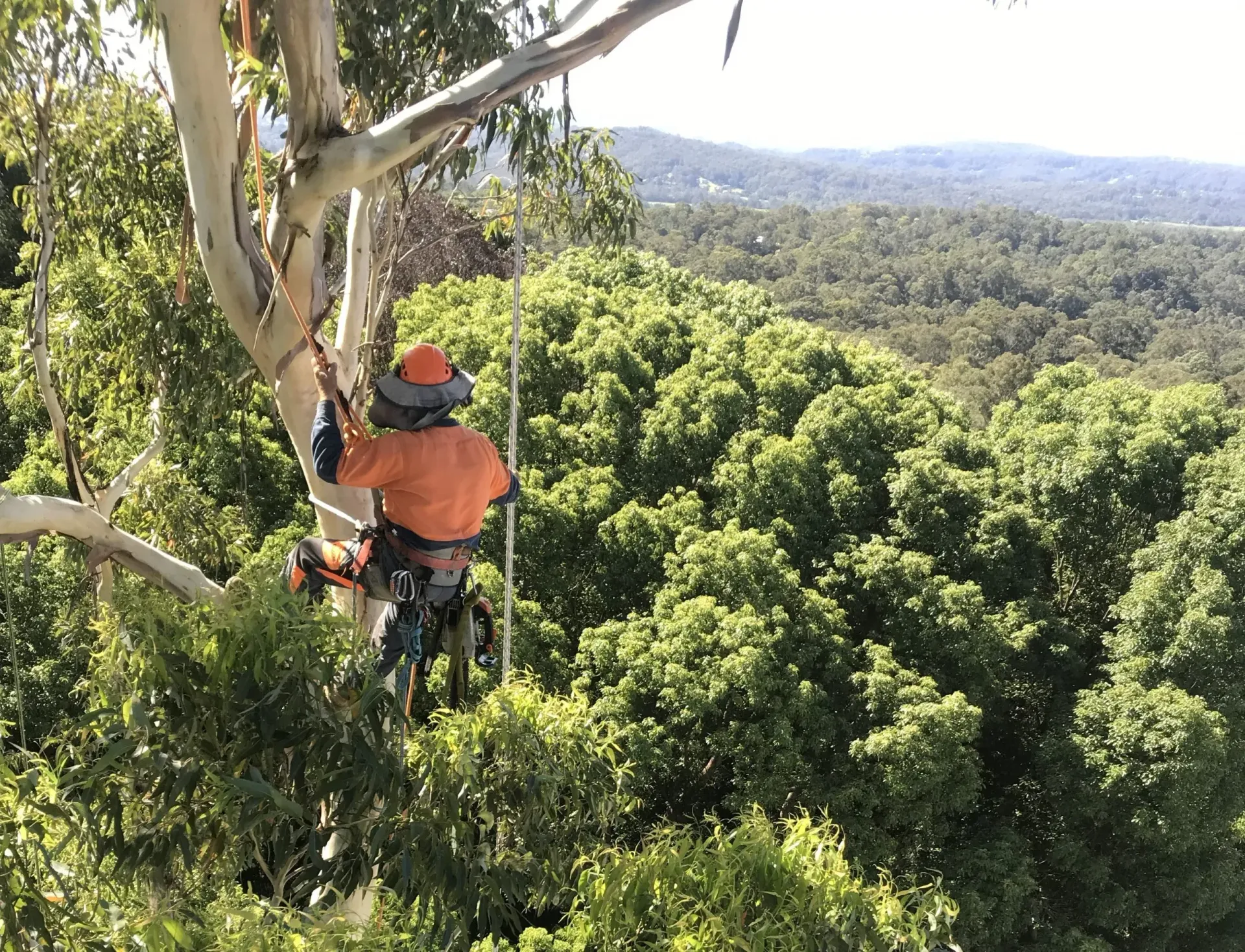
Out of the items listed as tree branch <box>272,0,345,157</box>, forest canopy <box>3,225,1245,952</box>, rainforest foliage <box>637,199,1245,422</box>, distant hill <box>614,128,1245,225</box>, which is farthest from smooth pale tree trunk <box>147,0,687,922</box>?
distant hill <box>614,128,1245,225</box>

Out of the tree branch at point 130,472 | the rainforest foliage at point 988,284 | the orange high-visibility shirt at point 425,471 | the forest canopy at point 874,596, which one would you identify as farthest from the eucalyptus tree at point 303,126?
the rainforest foliage at point 988,284

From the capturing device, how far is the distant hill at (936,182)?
112438 millimetres

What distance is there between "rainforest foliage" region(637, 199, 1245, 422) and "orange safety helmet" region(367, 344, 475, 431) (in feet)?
99.8

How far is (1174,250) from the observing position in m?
73.2

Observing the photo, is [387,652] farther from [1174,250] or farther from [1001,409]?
[1174,250]

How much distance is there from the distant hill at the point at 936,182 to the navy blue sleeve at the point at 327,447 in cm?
7903

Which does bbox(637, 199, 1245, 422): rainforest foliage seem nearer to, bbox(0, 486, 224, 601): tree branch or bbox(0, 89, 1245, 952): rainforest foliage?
bbox(0, 89, 1245, 952): rainforest foliage

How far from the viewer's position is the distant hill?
11244cm

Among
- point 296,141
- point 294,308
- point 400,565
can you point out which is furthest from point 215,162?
point 400,565

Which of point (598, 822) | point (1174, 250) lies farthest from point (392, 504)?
point (1174, 250)

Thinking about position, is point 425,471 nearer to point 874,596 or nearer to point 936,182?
point 874,596

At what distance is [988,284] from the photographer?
197 ft

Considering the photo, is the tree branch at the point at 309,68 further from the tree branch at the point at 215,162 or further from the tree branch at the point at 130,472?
the tree branch at the point at 130,472

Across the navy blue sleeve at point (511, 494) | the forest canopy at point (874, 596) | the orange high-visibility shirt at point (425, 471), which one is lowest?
the forest canopy at point (874, 596)
